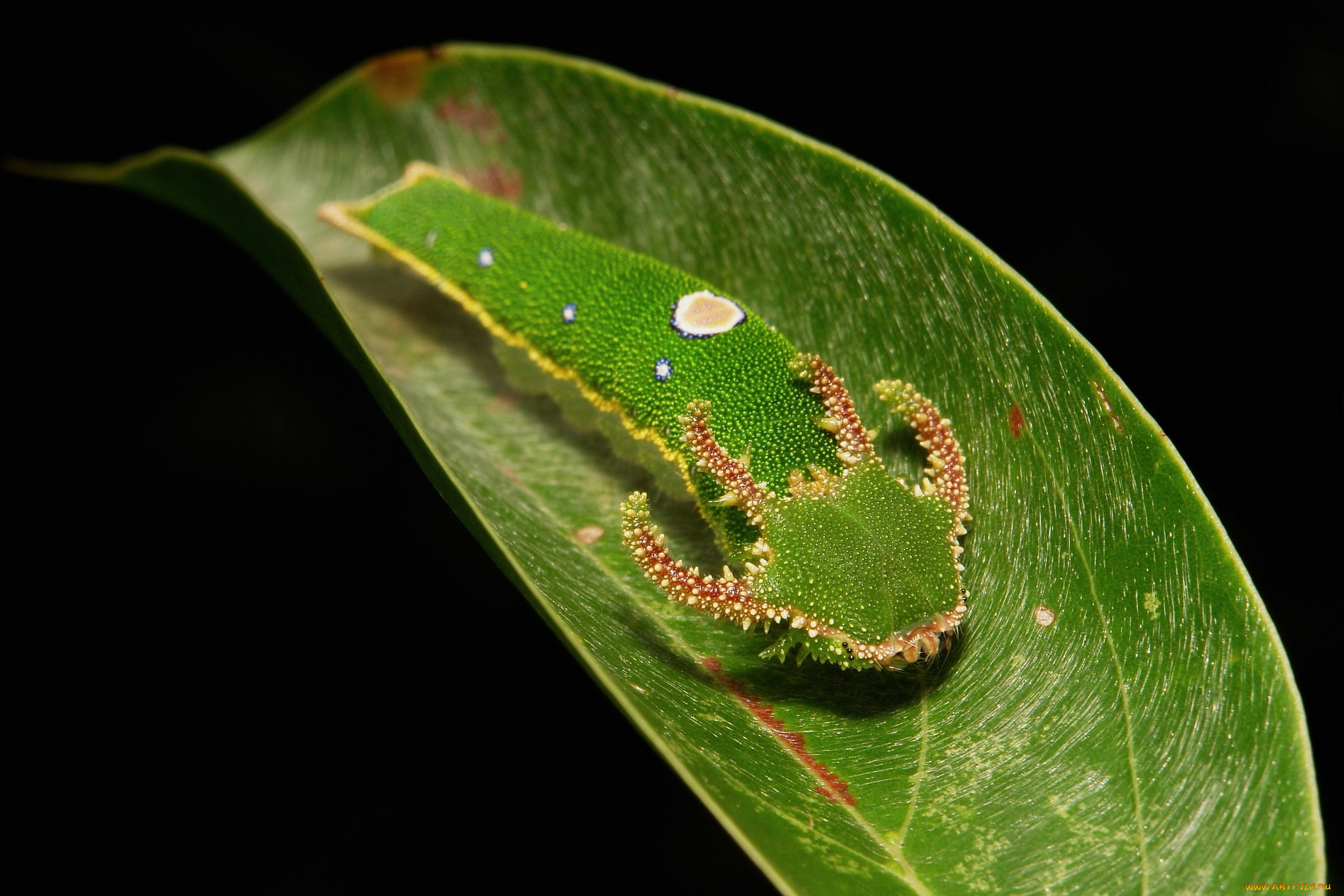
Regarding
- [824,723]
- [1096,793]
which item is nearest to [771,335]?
[824,723]

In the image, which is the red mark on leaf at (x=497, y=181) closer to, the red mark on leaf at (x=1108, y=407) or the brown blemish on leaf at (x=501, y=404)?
the brown blemish on leaf at (x=501, y=404)

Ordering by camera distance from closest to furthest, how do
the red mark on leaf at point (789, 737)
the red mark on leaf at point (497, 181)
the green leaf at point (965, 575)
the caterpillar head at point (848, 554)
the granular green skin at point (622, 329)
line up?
the green leaf at point (965, 575) → the red mark on leaf at point (789, 737) → the caterpillar head at point (848, 554) → the granular green skin at point (622, 329) → the red mark on leaf at point (497, 181)

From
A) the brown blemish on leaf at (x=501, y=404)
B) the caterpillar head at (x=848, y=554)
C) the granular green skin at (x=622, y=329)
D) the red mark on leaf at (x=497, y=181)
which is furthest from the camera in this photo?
the red mark on leaf at (x=497, y=181)

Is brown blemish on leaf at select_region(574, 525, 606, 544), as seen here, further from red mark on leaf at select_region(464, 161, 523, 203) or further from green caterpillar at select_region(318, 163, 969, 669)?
red mark on leaf at select_region(464, 161, 523, 203)

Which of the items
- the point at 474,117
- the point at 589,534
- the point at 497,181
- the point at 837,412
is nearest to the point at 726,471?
the point at 837,412

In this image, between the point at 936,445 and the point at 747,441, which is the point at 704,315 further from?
the point at 936,445

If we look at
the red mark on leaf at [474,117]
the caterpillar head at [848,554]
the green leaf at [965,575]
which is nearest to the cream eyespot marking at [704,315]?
the green leaf at [965,575]

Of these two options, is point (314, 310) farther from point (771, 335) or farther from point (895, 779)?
point (895, 779)
